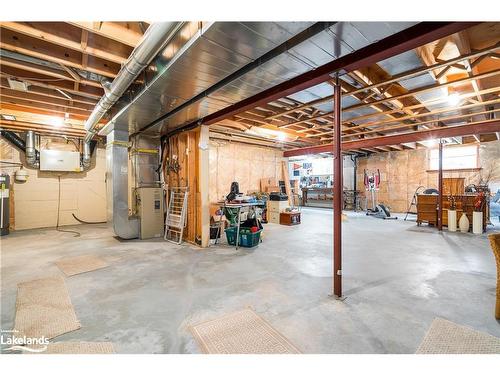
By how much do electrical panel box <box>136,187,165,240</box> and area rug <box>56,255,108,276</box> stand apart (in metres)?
1.38

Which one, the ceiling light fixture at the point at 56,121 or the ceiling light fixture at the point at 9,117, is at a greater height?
the ceiling light fixture at the point at 56,121

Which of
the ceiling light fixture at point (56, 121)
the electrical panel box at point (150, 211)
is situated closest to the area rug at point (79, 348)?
the electrical panel box at point (150, 211)

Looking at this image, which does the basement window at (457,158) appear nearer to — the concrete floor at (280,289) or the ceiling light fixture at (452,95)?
the concrete floor at (280,289)

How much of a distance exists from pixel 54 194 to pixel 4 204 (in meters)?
1.28

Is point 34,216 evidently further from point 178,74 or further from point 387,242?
point 387,242

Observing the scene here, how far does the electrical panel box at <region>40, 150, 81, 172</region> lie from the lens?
640 cm

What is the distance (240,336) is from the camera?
182 cm

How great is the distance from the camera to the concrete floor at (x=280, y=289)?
6.12 ft

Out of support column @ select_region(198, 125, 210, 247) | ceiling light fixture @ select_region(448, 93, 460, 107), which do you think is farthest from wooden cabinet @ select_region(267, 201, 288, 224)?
ceiling light fixture @ select_region(448, 93, 460, 107)

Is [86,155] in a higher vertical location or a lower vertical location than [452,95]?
lower

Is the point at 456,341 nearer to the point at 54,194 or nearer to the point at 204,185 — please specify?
the point at 204,185

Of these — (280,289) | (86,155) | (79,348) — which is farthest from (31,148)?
(280,289)

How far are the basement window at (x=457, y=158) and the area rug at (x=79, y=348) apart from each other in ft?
36.4

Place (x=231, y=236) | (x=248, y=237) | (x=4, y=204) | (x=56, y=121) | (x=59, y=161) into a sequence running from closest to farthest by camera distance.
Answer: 1. (x=248, y=237)
2. (x=231, y=236)
3. (x=56, y=121)
4. (x=4, y=204)
5. (x=59, y=161)
